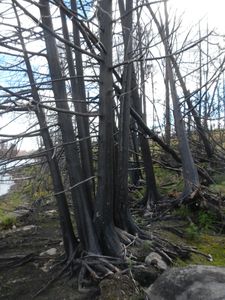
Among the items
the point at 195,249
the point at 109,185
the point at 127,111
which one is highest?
the point at 127,111

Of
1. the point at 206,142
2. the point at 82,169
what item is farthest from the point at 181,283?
the point at 206,142

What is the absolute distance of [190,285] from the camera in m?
3.80

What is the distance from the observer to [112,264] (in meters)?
4.71

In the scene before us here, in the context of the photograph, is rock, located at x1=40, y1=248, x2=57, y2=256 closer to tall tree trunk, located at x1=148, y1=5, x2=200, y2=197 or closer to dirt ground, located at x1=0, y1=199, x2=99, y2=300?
dirt ground, located at x1=0, y1=199, x2=99, y2=300

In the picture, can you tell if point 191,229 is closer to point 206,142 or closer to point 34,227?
point 34,227

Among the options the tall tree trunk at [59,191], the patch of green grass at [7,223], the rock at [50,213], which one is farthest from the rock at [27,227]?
the tall tree trunk at [59,191]

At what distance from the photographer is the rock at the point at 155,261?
184 inches

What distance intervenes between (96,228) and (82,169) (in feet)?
2.81

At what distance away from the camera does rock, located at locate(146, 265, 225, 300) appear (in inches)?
142

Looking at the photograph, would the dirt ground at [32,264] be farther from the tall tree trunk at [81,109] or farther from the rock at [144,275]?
the tall tree trunk at [81,109]


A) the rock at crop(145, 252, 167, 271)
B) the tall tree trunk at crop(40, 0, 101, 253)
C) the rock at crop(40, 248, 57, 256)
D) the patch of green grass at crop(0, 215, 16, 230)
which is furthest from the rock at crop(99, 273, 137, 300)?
the patch of green grass at crop(0, 215, 16, 230)

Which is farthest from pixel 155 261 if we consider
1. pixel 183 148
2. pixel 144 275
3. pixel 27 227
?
pixel 27 227

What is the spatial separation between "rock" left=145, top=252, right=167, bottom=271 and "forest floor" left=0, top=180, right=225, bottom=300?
0.15 meters

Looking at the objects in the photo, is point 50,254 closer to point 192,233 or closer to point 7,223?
point 192,233
